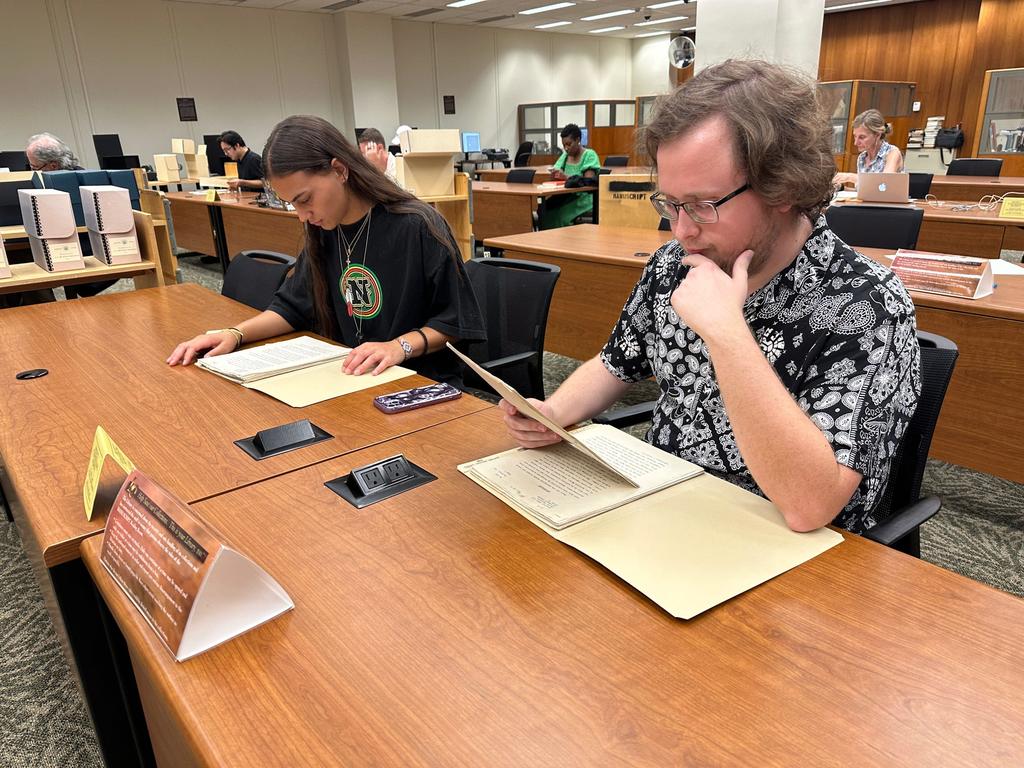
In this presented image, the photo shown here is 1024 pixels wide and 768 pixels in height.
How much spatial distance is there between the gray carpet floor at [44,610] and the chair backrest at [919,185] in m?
3.27

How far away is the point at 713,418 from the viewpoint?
1138mm

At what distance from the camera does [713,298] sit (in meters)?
0.93

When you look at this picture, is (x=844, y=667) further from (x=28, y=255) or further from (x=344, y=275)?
(x=28, y=255)

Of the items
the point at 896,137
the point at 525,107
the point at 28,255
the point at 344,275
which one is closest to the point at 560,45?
the point at 525,107

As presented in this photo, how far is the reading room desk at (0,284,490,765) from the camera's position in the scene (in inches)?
41.4

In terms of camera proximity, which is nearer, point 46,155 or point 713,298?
point 713,298

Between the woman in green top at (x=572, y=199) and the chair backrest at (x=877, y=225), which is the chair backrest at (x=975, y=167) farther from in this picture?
the chair backrest at (x=877, y=225)

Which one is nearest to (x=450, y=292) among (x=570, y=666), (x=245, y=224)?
(x=570, y=666)

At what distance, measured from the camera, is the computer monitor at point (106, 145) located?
27.5ft

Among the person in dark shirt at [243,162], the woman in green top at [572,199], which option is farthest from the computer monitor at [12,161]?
the woman in green top at [572,199]

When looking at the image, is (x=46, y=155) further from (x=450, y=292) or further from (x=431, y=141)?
(x=450, y=292)

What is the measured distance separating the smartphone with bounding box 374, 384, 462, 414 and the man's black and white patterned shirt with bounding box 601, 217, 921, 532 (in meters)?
0.46

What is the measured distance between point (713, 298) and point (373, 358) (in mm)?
886

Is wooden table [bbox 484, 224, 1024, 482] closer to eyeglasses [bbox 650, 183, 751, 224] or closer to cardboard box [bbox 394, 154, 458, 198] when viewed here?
eyeglasses [bbox 650, 183, 751, 224]
